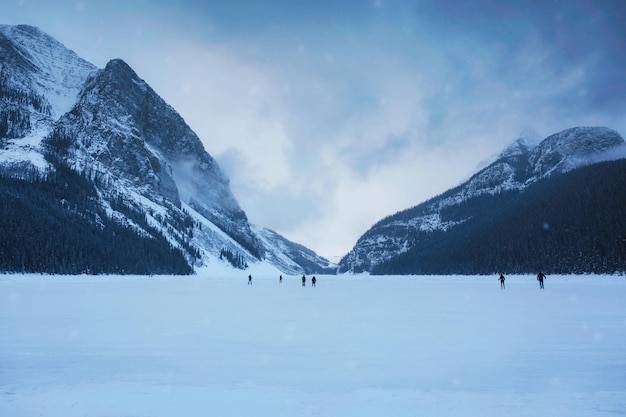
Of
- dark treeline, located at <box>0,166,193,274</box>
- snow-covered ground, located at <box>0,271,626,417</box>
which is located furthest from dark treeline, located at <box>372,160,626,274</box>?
dark treeline, located at <box>0,166,193,274</box>

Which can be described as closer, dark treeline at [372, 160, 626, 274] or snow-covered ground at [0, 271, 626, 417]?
snow-covered ground at [0, 271, 626, 417]

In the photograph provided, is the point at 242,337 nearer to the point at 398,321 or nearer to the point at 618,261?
the point at 398,321

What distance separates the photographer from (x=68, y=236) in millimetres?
97438

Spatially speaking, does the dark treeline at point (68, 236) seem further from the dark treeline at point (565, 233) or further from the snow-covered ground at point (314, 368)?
the dark treeline at point (565, 233)

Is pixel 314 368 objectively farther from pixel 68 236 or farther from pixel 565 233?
pixel 565 233

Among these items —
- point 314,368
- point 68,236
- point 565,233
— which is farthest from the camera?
point 565,233

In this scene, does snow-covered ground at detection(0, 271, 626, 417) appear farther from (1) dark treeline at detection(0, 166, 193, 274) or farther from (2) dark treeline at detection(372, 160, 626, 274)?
(2) dark treeline at detection(372, 160, 626, 274)

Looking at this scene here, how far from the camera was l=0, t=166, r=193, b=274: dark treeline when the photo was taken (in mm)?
83375

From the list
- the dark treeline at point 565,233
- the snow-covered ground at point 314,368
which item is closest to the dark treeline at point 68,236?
the snow-covered ground at point 314,368

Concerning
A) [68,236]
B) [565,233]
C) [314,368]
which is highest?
[565,233]

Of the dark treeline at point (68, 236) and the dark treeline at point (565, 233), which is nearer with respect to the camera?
the dark treeline at point (68, 236)

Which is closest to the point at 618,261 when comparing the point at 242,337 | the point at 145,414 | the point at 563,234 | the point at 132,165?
the point at 563,234

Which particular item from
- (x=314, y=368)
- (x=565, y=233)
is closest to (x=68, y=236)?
(x=314, y=368)

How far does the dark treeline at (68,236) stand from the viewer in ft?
274
